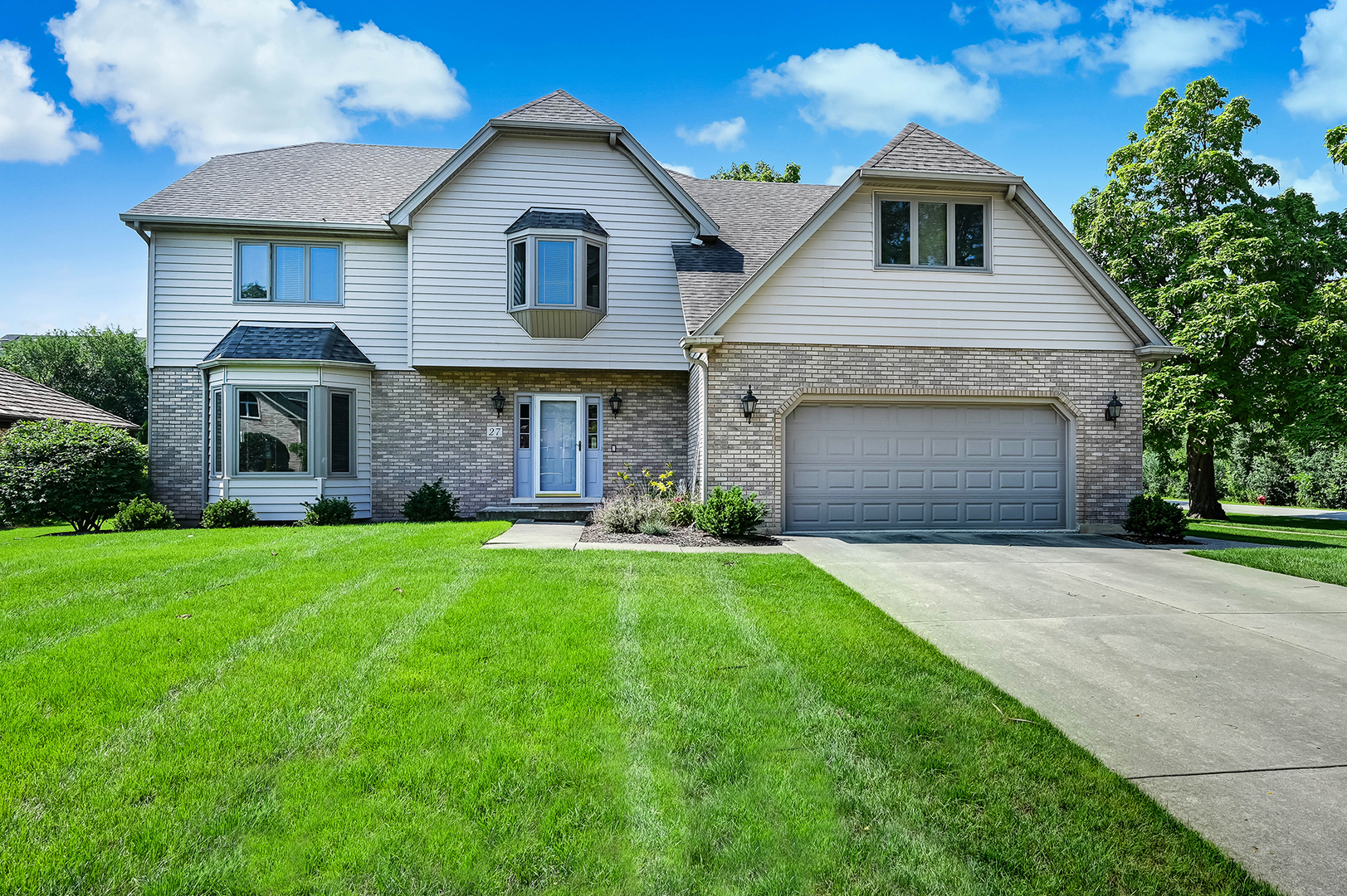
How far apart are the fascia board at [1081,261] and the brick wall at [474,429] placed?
7.26 m

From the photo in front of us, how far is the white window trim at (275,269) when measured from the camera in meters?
14.3

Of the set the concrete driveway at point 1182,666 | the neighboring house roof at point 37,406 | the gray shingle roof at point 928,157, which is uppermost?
the gray shingle roof at point 928,157

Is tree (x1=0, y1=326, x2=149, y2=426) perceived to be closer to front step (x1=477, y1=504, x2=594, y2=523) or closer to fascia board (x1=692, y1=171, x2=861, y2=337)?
front step (x1=477, y1=504, x2=594, y2=523)

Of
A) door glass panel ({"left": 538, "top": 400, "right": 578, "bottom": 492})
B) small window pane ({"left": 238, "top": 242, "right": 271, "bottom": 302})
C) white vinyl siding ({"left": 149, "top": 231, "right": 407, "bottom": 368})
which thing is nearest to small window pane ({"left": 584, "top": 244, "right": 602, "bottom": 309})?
door glass panel ({"left": 538, "top": 400, "right": 578, "bottom": 492})

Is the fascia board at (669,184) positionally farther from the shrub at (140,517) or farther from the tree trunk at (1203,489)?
Answer: the tree trunk at (1203,489)

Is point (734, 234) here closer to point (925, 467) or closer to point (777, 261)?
point (777, 261)

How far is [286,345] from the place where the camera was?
13.8 m

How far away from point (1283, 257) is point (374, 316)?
887 inches

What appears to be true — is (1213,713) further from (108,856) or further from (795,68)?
(795,68)

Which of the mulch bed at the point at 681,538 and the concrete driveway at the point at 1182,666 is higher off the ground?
the mulch bed at the point at 681,538

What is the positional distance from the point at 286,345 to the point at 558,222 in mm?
6100

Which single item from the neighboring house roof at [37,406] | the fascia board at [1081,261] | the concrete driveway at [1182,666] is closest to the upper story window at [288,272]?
the neighboring house roof at [37,406]

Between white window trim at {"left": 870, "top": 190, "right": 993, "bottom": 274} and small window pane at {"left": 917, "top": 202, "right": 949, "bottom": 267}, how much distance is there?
28mm

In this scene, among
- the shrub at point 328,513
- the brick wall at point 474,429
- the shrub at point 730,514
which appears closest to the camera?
the shrub at point 730,514
